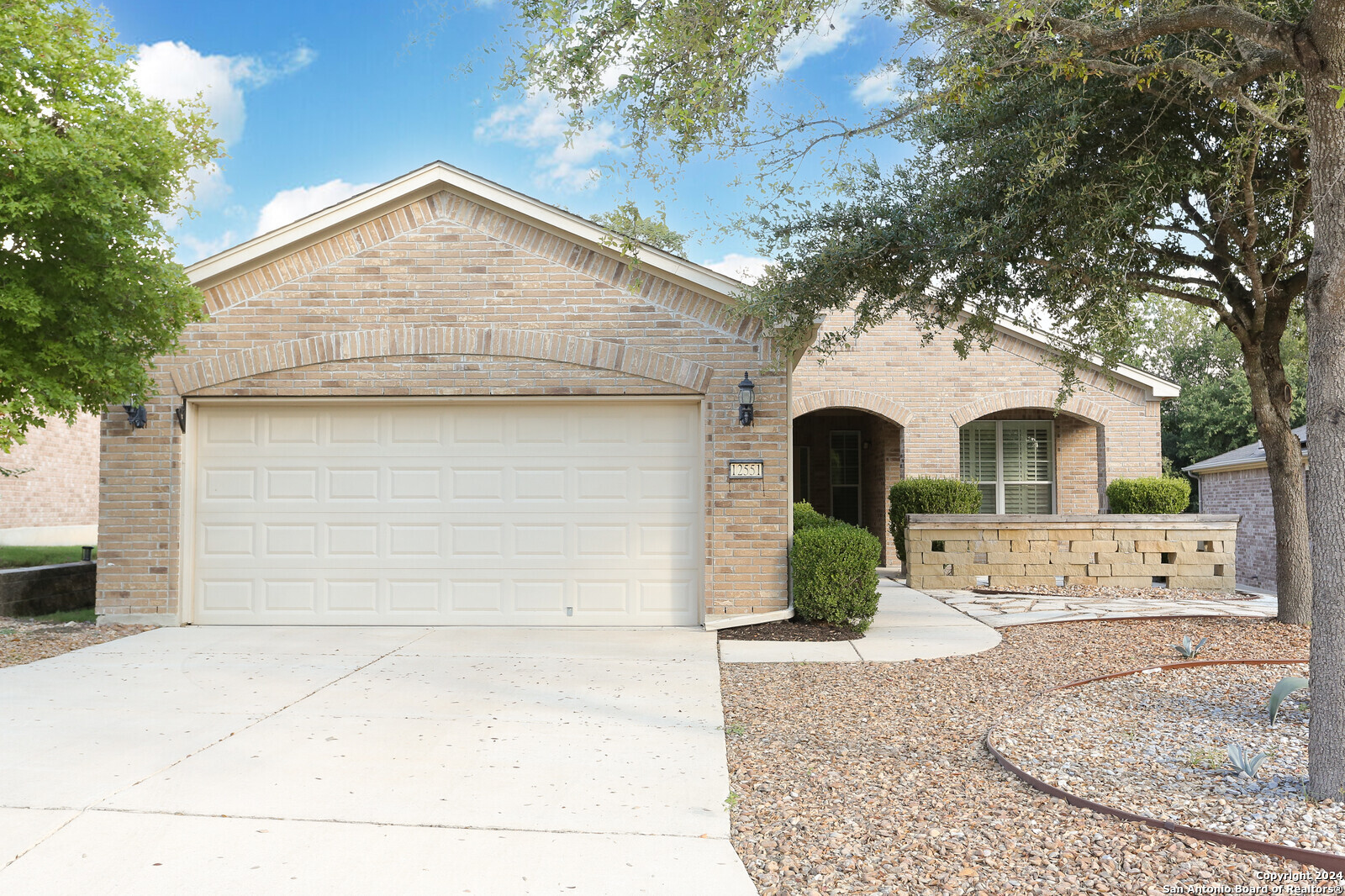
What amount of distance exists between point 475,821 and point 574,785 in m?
0.60

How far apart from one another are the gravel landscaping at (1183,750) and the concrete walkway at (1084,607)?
3144 millimetres

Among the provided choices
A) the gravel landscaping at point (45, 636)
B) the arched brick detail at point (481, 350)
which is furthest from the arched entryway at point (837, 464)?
the gravel landscaping at point (45, 636)

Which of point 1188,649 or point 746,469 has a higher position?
point 746,469

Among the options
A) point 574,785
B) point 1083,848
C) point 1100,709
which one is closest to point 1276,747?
point 1100,709

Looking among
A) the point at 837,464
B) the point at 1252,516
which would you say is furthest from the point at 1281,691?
the point at 1252,516

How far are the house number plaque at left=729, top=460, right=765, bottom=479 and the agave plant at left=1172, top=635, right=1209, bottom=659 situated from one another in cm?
387

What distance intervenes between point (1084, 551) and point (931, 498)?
2.50m

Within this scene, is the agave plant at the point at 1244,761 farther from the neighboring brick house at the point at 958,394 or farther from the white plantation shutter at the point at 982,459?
the white plantation shutter at the point at 982,459

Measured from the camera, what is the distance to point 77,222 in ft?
23.8

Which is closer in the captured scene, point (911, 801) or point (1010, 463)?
point (911, 801)

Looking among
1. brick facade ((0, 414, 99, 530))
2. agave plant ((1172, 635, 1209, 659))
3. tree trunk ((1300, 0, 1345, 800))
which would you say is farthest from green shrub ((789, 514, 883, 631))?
brick facade ((0, 414, 99, 530))

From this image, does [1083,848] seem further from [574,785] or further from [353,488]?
[353,488]

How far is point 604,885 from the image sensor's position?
328 cm

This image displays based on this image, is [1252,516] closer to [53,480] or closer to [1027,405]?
[1027,405]
